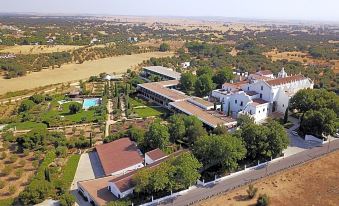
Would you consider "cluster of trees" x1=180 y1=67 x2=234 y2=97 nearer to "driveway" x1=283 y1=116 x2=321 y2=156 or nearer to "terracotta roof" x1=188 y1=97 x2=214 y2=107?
"terracotta roof" x1=188 y1=97 x2=214 y2=107

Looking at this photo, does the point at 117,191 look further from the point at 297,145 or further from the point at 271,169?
the point at 297,145

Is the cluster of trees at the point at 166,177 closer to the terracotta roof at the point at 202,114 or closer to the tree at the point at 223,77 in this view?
the terracotta roof at the point at 202,114

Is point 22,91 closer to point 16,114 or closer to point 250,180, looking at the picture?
point 16,114

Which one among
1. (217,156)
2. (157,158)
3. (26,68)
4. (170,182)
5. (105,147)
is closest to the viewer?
(170,182)

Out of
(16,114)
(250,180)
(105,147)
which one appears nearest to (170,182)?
(250,180)

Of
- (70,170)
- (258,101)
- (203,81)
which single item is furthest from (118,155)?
(203,81)

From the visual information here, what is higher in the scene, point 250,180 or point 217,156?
point 217,156

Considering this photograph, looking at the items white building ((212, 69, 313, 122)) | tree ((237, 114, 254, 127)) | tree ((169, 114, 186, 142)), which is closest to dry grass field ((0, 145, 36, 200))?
tree ((169, 114, 186, 142))
